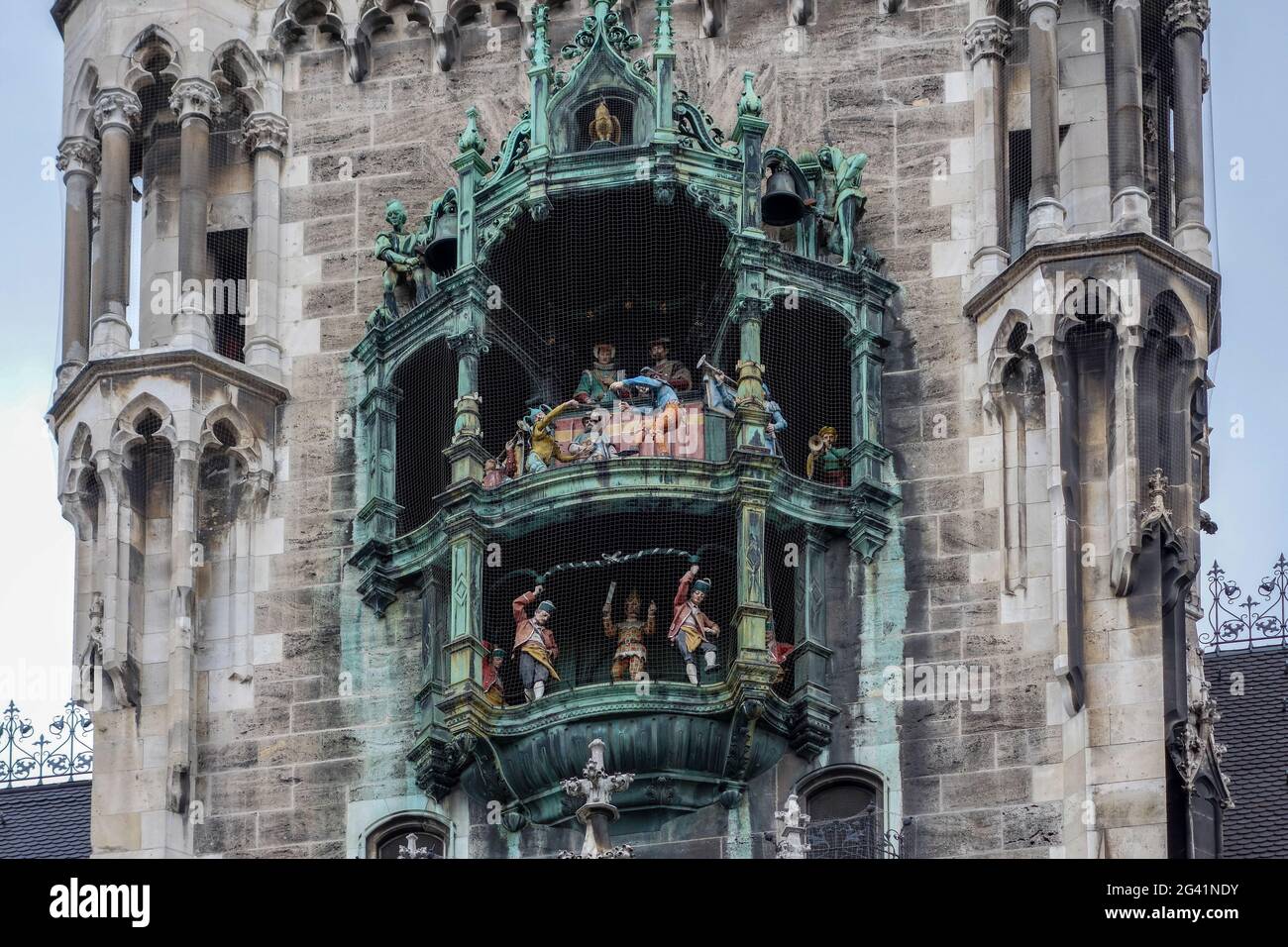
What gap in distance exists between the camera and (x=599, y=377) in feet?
138

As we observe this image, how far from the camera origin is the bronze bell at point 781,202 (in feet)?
137

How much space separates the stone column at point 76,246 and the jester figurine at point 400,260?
259 cm

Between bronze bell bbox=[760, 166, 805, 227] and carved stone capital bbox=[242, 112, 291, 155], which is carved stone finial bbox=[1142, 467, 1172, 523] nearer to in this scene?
bronze bell bbox=[760, 166, 805, 227]

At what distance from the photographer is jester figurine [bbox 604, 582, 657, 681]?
132 feet

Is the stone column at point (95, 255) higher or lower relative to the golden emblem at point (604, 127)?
lower

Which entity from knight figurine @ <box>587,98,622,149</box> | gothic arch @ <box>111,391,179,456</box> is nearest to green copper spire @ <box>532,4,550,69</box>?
knight figurine @ <box>587,98,622,149</box>

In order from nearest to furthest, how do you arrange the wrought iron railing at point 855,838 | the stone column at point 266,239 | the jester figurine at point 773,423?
A: the wrought iron railing at point 855,838, the jester figurine at point 773,423, the stone column at point 266,239

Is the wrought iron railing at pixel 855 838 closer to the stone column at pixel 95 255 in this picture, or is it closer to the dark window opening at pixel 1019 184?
the dark window opening at pixel 1019 184

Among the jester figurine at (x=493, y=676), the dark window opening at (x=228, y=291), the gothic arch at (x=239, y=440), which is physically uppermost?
the dark window opening at (x=228, y=291)

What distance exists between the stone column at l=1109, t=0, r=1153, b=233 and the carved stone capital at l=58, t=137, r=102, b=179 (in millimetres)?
A: 8726

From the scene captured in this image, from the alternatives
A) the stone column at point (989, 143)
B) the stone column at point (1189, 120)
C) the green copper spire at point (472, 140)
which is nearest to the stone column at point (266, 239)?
the green copper spire at point (472, 140)

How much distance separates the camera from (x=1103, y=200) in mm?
41125

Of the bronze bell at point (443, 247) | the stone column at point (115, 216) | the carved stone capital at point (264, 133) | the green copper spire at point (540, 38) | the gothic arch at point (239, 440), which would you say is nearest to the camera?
the gothic arch at point (239, 440)

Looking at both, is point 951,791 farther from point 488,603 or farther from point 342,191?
point 342,191
